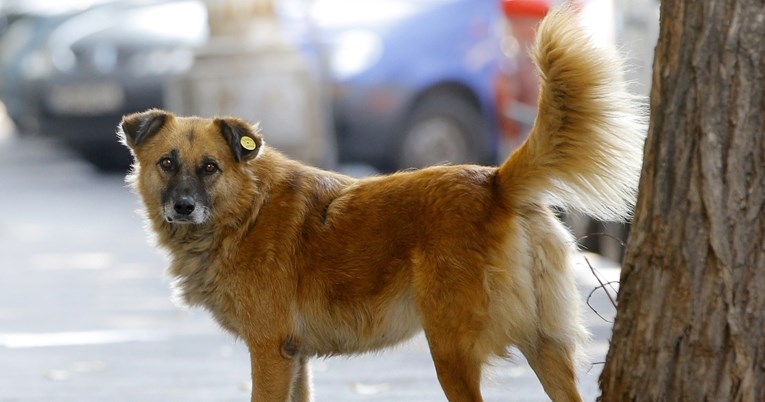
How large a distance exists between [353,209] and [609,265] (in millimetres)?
5792

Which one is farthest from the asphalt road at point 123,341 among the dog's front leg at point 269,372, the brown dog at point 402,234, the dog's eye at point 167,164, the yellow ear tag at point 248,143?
the dog's eye at point 167,164

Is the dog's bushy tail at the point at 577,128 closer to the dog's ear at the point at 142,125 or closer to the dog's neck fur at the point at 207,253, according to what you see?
the dog's neck fur at the point at 207,253

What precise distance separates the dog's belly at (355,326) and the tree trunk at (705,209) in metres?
1.12

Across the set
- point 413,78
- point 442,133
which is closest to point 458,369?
point 413,78

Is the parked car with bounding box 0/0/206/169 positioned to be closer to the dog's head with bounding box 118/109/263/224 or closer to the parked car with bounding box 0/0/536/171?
the parked car with bounding box 0/0/536/171

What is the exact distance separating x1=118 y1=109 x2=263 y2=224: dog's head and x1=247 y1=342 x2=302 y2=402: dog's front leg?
623mm

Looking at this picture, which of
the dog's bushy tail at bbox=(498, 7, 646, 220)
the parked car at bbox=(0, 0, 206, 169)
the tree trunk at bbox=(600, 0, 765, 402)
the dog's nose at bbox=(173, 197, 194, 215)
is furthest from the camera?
the parked car at bbox=(0, 0, 206, 169)

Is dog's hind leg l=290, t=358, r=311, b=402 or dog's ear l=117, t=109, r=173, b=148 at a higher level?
dog's ear l=117, t=109, r=173, b=148

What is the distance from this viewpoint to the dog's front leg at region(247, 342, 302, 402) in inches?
210

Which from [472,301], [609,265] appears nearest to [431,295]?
[472,301]

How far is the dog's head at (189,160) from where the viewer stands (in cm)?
559

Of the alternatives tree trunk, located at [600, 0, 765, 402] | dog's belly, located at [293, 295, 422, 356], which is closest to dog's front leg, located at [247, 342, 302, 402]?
dog's belly, located at [293, 295, 422, 356]

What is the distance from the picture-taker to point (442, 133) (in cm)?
1429

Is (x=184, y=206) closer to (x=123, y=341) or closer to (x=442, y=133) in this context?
(x=123, y=341)
